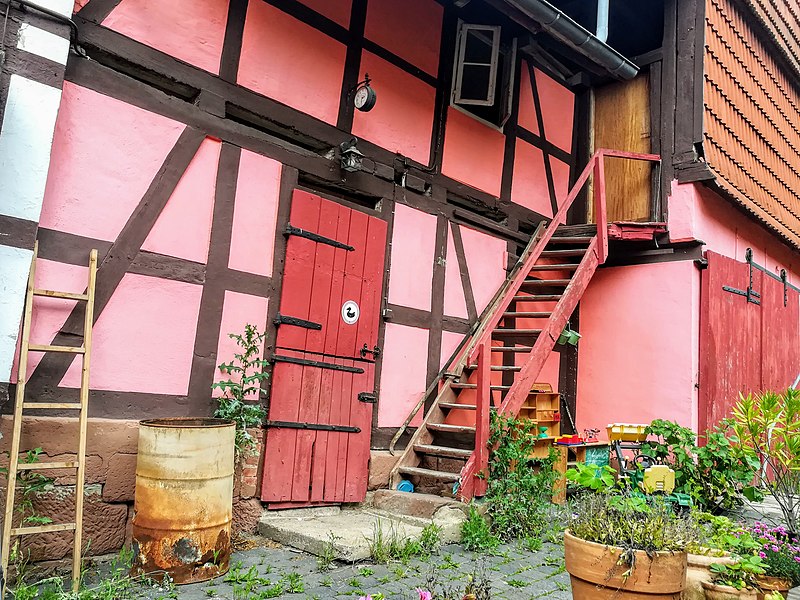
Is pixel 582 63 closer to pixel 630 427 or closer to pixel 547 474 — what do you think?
pixel 630 427

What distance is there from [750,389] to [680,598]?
6.22 m

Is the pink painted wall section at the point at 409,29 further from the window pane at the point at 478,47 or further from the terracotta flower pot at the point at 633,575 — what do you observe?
the terracotta flower pot at the point at 633,575

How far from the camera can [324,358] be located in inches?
209

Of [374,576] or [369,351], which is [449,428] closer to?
[369,351]

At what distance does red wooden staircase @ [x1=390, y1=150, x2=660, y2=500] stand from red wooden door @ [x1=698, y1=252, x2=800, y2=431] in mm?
1587

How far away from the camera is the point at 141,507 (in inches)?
148

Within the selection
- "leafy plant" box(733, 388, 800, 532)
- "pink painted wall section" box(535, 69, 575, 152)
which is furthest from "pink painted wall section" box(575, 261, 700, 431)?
"leafy plant" box(733, 388, 800, 532)

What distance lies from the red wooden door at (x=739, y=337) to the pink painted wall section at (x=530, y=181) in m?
2.03

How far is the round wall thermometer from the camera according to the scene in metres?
5.48

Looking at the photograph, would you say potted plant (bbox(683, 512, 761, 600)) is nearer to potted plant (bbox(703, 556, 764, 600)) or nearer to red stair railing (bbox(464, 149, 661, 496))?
potted plant (bbox(703, 556, 764, 600))

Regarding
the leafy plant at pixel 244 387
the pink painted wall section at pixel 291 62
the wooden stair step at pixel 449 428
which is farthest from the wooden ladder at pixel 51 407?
the wooden stair step at pixel 449 428

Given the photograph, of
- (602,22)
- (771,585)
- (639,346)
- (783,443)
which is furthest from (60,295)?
(639,346)

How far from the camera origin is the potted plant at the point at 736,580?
117 inches

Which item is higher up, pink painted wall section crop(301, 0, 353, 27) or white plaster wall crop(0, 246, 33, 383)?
pink painted wall section crop(301, 0, 353, 27)
